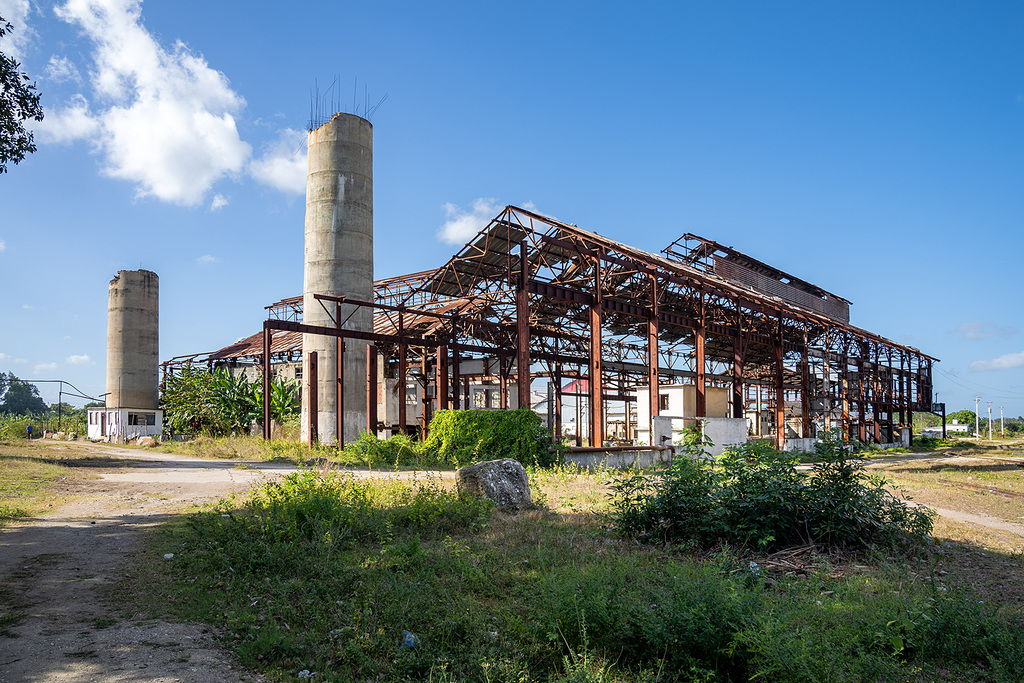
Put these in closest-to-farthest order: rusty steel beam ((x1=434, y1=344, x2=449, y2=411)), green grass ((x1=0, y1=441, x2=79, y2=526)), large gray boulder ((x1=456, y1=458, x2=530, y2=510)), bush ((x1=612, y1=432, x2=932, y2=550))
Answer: bush ((x1=612, y1=432, x2=932, y2=550)), green grass ((x1=0, y1=441, x2=79, y2=526)), large gray boulder ((x1=456, y1=458, x2=530, y2=510)), rusty steel beam ((x1=434, y1=344, x2=449, y2=411))

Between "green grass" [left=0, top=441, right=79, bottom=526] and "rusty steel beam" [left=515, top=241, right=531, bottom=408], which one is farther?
"rusty steel beam" [left=515, top=241, right=531, bottom=408]

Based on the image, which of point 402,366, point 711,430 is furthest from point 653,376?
point 402,366

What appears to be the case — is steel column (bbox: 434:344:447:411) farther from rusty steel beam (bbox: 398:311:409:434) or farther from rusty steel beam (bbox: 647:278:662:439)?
rusty steel beam (bbox: 647:278:662:439)

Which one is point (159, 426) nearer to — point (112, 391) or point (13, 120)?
point (112, 391)

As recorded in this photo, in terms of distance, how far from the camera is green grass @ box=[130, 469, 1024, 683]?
191 inches

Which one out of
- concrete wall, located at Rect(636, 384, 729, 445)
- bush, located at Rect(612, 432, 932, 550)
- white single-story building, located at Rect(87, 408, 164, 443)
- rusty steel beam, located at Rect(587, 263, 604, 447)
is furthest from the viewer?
white single-story building, located at Rect(87, 408, 164, 443)

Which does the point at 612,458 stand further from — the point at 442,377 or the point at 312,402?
the point at 312,402

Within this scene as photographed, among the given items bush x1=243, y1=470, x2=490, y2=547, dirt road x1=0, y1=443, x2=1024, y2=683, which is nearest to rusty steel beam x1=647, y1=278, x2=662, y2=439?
dirt road x1=0, y1=443, x2=1024, y2=683

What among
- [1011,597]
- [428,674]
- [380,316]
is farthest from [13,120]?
[380,316]

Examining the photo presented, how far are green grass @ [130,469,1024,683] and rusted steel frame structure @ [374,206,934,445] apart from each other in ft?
40.1

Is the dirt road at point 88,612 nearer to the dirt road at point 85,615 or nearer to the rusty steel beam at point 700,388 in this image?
the dirt road at point 85,615

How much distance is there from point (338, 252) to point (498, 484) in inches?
690

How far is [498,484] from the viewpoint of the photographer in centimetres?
1090

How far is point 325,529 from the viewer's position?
27.3 feet
